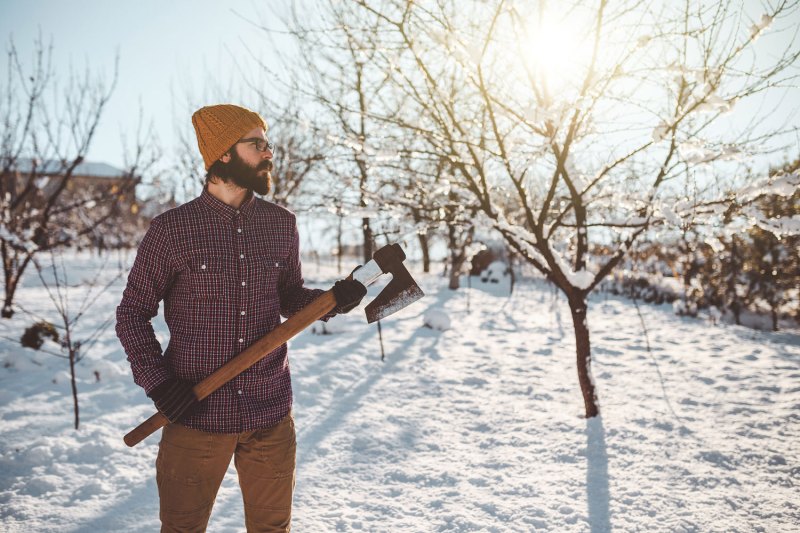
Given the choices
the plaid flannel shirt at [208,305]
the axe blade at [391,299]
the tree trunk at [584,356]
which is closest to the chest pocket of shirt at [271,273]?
the plaid flannel shirt at [208,305]

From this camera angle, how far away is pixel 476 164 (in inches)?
142

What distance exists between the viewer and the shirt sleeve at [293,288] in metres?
1.88

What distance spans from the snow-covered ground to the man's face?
6.20ft

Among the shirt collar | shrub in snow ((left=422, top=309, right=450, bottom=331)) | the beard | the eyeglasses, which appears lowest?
shrub in snow ((left=422, top=309, right=450, bottom=331))

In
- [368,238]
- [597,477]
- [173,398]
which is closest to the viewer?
[173,398]

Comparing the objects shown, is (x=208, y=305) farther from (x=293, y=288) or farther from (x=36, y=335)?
(x=36, y=335)

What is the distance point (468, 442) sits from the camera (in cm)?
349

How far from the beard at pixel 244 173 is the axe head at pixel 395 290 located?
557 millimetres

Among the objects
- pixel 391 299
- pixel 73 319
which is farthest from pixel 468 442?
pixel 73 319

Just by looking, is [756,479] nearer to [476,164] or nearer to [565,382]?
[565,382]

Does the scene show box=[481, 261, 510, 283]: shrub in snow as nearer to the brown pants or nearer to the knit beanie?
the brown pants

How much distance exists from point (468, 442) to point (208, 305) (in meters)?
2.54

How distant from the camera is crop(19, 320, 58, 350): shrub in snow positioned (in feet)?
17.0

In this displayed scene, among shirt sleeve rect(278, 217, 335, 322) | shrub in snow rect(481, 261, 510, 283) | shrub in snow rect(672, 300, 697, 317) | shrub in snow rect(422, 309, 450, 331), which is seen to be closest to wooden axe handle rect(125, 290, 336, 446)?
shirt sleeve rect(278, 217, 335, 322)
